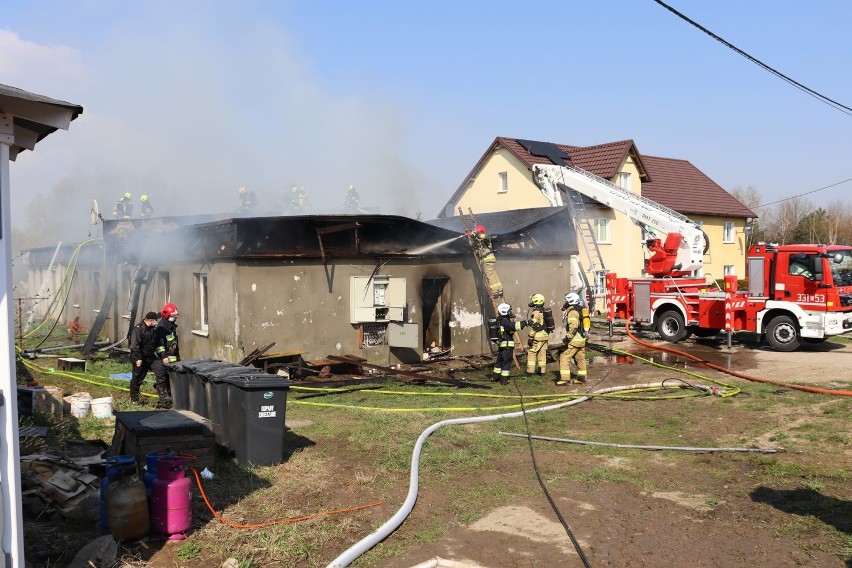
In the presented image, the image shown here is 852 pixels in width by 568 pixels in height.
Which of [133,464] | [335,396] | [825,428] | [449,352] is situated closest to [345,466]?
[133,464]

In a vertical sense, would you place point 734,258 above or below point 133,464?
above

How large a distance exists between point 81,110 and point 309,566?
140 inches

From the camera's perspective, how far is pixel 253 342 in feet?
45.4

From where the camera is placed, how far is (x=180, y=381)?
983 centimetres

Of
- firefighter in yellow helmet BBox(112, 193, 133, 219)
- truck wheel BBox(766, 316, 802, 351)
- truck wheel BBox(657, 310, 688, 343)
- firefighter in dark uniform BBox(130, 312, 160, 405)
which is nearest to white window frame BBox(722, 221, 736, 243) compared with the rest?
truck wheel BBox(657, 310, 688, 343)

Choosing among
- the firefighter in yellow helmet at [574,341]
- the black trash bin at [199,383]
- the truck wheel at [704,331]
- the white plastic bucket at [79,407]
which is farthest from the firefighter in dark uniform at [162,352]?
the truck wheel at [704,331]

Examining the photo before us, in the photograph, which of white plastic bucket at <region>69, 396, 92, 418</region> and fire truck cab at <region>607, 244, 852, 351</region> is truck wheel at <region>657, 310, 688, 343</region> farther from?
white plastic bucket at <region>69, 396, 92, 418</region>

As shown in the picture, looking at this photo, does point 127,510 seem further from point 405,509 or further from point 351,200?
point 351,200

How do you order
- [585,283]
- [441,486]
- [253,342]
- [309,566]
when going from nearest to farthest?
1. [309,566]
2. [441,486]
3. [253,342]
4. [585,283]

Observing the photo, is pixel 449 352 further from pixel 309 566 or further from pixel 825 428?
pixel 309 566

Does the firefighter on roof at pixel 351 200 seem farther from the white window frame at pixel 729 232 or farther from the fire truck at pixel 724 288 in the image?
the white window frame at pixel 729 232

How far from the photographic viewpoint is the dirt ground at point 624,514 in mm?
5363

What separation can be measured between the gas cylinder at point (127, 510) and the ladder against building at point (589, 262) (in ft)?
48.7

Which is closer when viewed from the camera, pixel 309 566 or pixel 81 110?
pixel 81 110
